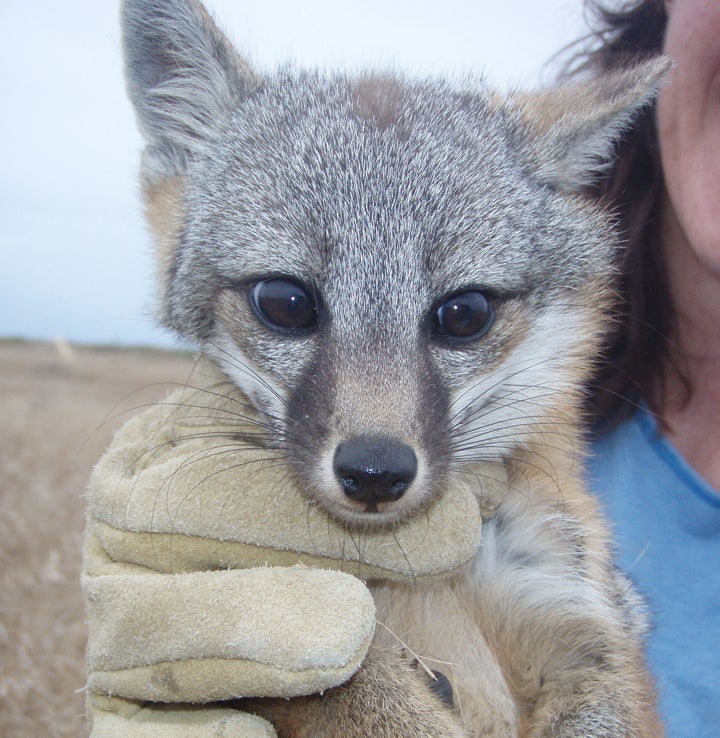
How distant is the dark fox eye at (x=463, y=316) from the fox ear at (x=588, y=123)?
621 mm

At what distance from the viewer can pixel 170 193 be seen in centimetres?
261

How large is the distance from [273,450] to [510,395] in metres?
0.79

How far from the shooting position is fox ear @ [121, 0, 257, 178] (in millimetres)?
2568

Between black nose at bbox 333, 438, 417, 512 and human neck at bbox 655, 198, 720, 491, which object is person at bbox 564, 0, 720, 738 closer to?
human neck at bbox 655, 198, 720, 491

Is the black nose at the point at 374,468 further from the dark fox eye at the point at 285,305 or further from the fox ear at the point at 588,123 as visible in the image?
the fox ear at the point at 588,123

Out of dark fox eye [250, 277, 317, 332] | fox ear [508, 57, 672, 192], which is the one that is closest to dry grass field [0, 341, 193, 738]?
dark fox eye [250, 277, 317, 332]

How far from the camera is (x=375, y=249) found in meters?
2.07

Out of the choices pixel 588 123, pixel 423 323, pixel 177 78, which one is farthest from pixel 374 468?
pixel 177 78

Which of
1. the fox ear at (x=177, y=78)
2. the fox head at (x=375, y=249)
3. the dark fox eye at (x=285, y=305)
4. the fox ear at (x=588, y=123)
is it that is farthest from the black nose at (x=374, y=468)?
the fox ear at (x=177, y=78)

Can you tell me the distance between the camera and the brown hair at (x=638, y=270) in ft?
9.92

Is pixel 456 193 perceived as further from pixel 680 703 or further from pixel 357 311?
pixel 680 703

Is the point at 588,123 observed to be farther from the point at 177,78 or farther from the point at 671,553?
the point at 671,553

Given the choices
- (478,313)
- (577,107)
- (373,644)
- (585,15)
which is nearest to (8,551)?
(373,644)

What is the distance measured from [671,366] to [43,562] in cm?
395
